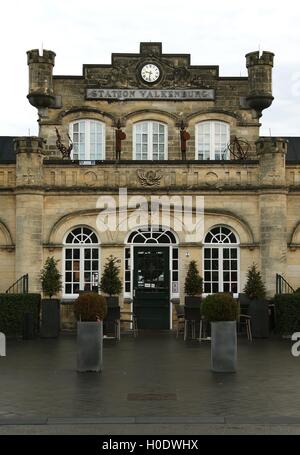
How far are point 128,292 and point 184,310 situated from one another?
2.99 meters

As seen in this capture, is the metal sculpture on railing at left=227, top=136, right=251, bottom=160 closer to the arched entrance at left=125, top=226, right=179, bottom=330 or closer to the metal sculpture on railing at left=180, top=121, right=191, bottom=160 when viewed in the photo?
the metal sculpture on railing at left=180, top=121, right=191, bottom=160

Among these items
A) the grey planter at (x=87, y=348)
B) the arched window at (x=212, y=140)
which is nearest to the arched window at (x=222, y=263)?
the arched window at (x=212, y=140)

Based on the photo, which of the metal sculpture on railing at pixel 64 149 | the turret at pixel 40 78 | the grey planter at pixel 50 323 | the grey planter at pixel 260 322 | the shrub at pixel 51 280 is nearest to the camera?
the grey planter at pixel 260 322

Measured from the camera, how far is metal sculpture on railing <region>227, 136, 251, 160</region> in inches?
1121

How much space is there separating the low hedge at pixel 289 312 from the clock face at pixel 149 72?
405 inches

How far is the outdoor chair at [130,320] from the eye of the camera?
78.7ft

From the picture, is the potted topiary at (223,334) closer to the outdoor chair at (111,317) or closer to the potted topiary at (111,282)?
the outdoor chair at (111,317)

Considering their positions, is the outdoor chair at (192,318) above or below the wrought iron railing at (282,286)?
below

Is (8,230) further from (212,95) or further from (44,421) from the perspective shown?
(44,421)

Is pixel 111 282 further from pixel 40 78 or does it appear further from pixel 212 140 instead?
pixel 40 78

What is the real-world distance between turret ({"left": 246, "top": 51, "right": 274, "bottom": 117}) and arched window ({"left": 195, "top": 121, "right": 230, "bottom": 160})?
1.31 metres
